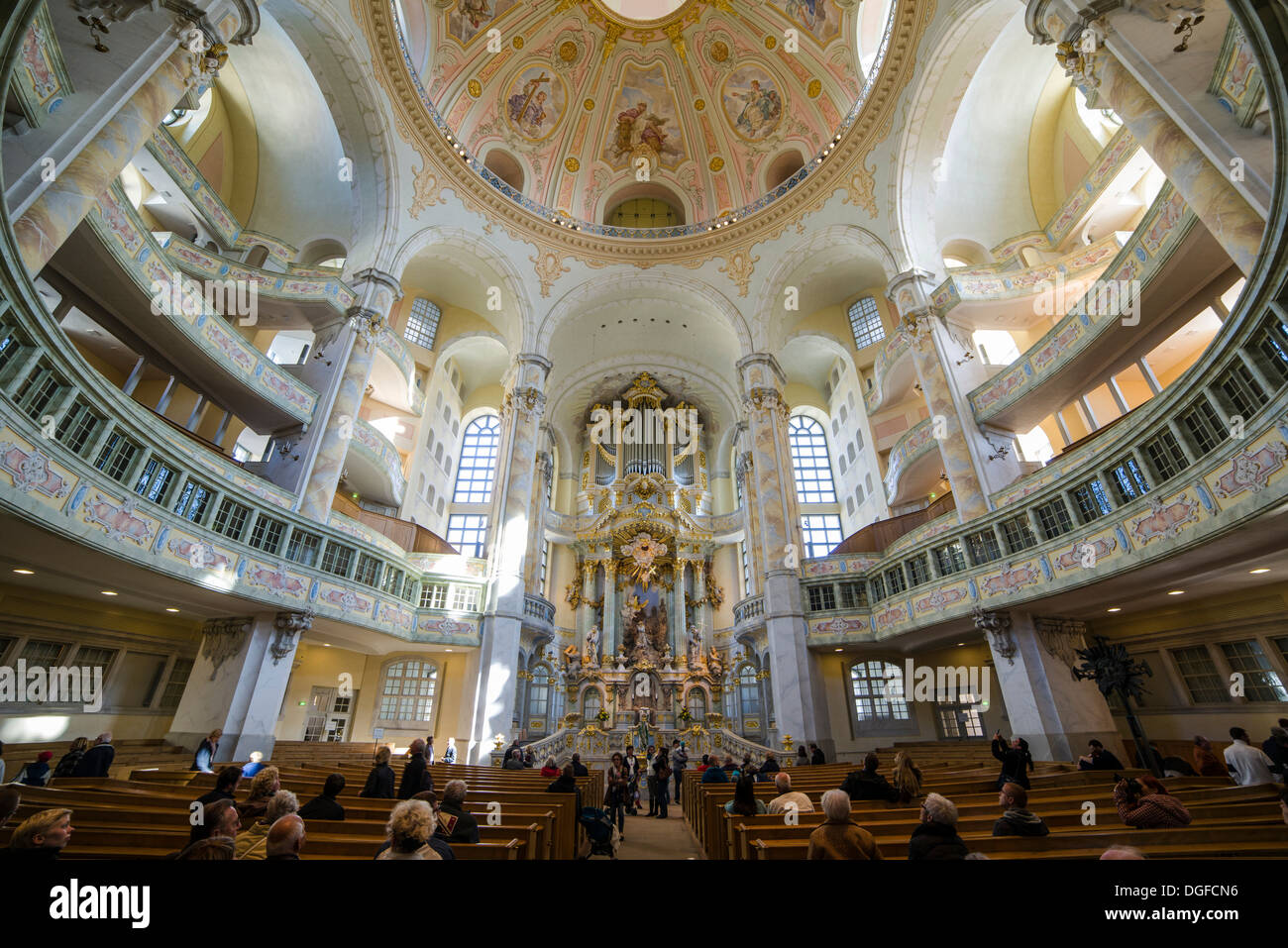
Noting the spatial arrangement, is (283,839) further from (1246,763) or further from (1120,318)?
(1120,318)

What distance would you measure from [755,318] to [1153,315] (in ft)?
44.7

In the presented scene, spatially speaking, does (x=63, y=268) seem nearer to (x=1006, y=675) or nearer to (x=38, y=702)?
(x=38, y=702)

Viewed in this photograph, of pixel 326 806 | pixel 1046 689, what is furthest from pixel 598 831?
pixel 1046 689

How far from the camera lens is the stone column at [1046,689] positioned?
37.8 feet

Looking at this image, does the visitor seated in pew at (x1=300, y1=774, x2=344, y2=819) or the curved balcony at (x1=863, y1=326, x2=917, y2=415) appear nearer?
the visitor seated in pew at (x1=300, y1=774, x2=344, y2=819)

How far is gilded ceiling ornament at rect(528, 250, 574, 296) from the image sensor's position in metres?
23.5

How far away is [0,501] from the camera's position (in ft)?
20.9

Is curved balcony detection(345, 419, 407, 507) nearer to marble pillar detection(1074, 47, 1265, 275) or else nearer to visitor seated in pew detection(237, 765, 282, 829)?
visitor seated in pew detection(237, 765, 282, 829)

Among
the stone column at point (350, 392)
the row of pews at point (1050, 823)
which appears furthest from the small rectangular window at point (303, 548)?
the row of pews at point (1050, 823)

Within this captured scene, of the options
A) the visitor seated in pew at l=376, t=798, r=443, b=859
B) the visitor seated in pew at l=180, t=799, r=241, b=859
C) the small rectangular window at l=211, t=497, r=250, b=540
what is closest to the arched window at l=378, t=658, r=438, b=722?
the small rectangular window at l=211, t=497, r=250, b=540

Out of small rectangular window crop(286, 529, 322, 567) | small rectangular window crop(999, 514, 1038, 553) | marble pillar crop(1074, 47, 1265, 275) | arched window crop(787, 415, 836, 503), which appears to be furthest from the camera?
arched window crop(787, 415, 836, 503)

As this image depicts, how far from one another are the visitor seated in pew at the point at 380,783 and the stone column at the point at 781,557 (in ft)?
44.7

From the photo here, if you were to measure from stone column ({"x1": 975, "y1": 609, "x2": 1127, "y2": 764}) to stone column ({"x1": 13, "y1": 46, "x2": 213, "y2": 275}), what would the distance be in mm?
18478

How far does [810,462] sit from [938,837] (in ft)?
85.3
